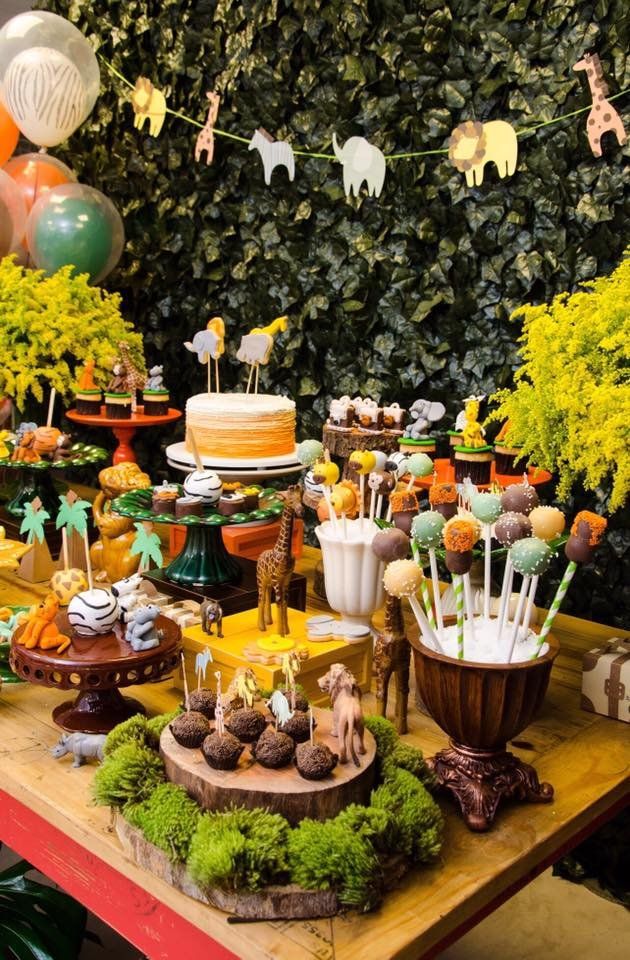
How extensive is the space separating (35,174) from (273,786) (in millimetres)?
2471

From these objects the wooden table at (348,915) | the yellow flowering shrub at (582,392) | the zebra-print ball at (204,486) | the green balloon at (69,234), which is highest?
the green balloon at (69,234)

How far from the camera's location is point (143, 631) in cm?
140

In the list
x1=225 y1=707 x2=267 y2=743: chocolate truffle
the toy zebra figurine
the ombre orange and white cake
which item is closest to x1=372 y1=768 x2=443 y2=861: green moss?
x1=225 y1=707 x2=267 y2=743: chocolate truffle

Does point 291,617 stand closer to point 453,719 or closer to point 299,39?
point 453,719

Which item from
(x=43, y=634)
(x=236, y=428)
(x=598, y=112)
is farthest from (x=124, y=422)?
(x=598, y=112)

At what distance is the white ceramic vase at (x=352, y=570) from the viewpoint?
165cm

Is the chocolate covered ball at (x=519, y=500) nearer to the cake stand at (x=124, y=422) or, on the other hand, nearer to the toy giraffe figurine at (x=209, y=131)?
the cake stand at (x=124, y=422)

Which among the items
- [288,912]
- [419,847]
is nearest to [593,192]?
[419,847]

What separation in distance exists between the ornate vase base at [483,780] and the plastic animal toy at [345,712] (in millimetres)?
170

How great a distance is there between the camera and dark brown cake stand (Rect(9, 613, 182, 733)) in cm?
136

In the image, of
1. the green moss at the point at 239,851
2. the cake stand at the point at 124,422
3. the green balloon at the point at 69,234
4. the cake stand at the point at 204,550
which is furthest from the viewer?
the green balloon at the point at 69,234

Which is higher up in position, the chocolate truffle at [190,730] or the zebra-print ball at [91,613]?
the zebra-print ball at [91,613]

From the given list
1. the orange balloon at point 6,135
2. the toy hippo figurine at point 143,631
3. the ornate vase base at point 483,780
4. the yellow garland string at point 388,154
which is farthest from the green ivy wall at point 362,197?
the toy hippo figurine at point 143,631

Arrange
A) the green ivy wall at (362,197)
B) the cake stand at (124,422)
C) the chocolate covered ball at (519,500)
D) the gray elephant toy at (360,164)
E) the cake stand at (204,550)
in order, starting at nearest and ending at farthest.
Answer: the chocolate covered ball at (519,500) → the cake stand at (204,550) → the green ivy wall at (362,197) → the gray elephant toy at (360,164) → the cake stand at (124,422)
